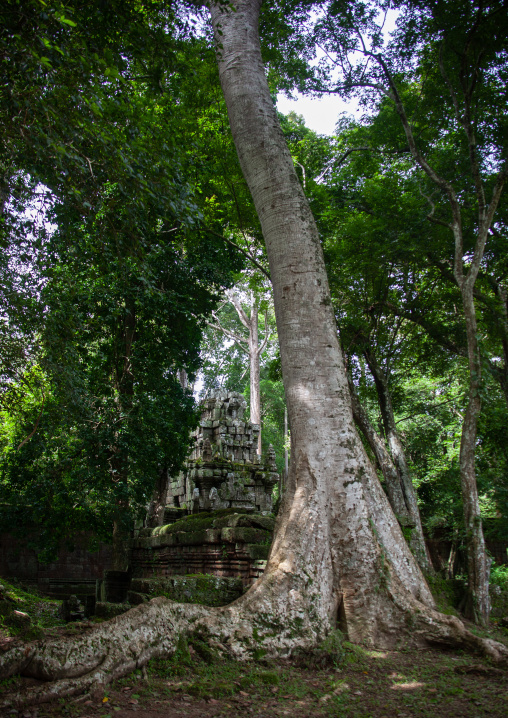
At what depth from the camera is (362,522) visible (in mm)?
3779

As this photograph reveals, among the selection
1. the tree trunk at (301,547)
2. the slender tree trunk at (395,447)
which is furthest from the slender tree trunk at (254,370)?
the tree trunk at (301,547)

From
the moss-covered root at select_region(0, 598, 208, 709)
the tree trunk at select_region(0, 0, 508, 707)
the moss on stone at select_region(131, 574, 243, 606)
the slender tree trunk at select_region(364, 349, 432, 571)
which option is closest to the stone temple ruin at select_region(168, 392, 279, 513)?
the slender tree trunk at select_region(364, 349, 432, 571)

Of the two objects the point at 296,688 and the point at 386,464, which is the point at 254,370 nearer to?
the point at 386,464

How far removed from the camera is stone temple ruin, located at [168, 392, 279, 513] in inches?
482

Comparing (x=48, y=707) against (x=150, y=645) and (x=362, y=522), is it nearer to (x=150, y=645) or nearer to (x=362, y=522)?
(x=150, y=645)

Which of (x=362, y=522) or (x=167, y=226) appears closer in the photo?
(x=362, y=522)

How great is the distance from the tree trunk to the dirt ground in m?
0.11

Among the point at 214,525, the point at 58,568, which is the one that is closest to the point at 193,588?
the point at 214,525

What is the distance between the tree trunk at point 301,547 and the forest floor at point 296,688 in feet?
0.32

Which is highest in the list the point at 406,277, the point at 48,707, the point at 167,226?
the point at 167,226

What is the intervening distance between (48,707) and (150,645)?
26.2 inches

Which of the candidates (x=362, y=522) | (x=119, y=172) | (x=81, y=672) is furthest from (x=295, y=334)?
(x=81, y=672)

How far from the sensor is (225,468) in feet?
41.5

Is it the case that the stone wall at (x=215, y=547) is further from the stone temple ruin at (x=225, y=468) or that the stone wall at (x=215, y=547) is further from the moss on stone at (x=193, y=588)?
the stone temple ruin at (x=225, y=468)
